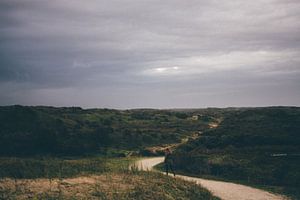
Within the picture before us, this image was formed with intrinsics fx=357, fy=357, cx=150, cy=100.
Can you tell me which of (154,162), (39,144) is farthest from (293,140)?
(39,144)

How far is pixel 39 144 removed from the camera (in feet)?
175

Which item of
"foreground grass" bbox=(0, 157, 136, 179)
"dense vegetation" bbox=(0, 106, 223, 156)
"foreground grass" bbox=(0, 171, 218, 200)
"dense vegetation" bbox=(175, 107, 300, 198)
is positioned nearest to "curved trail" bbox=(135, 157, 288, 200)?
"foreground grass" bbox=(0, 171, 218, 200)

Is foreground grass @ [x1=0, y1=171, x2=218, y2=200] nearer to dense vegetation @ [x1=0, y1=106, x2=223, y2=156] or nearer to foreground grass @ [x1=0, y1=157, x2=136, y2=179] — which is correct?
foreground grass @ [x1=0, y1=157, x2=136, y2=179]

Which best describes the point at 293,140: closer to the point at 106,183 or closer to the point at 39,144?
the point at 106,183

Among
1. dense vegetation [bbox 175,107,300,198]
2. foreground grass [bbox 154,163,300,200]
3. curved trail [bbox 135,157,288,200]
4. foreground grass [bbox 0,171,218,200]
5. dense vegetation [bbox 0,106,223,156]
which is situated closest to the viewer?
foreground grass [bbox 0,171,218,200]

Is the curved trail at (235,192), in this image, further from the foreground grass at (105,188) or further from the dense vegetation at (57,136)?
the dense vegetation at (57,136)

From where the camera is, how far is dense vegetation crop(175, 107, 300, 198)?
3809cm

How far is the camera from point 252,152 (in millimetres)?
45312

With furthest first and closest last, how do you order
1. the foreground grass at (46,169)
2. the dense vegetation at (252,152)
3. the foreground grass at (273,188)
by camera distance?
the dense vegetation at (252,152) < the foreground grass at (273,188) < the foreground grass at (46,169)

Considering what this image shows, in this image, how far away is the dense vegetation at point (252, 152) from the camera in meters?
38.1

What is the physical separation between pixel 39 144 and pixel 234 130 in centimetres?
2997

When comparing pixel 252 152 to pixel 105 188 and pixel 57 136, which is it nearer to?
pixel 105 188

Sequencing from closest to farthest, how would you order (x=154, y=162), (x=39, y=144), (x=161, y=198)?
(x=161, y=198), (x=154, y=162), (x=39, y=144)

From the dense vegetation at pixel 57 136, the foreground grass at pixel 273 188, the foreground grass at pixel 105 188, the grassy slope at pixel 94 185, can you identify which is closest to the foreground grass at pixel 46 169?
the grassy slope at pixel 94 185
